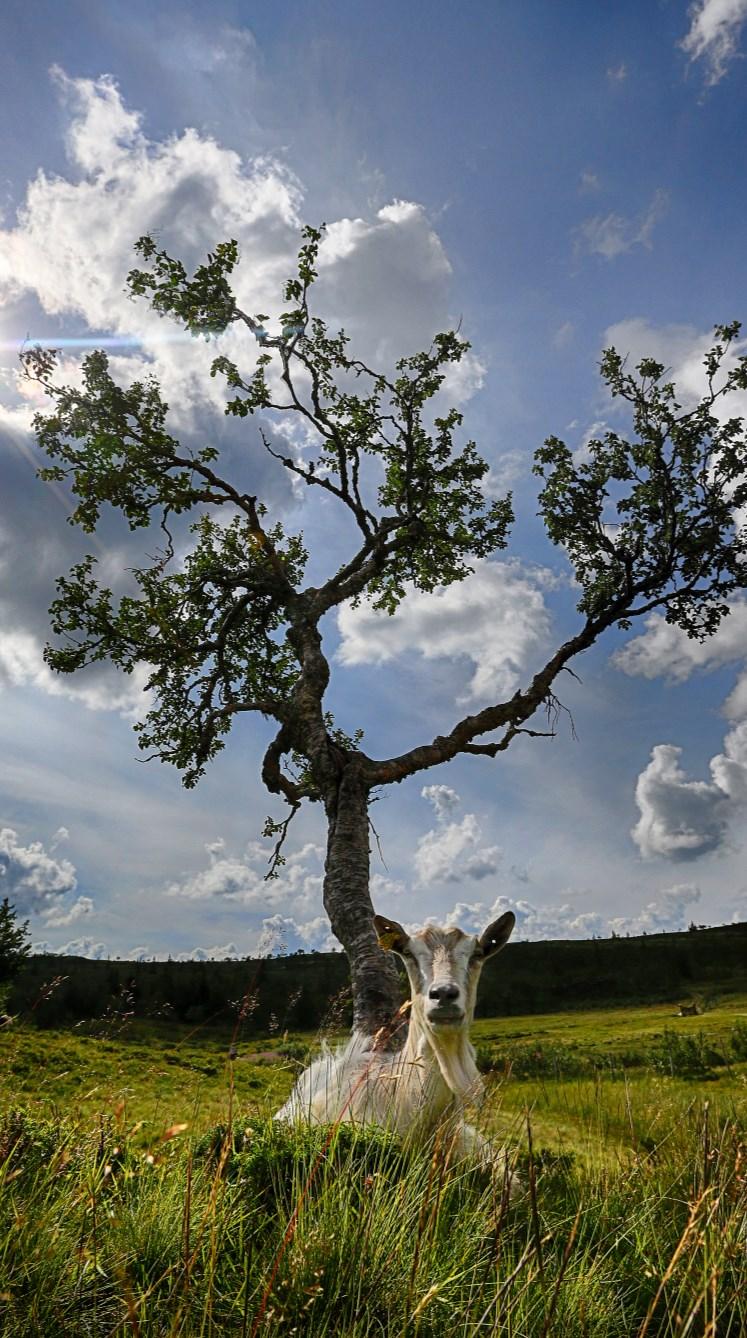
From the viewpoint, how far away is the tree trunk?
12.1 meters

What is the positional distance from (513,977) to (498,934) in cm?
5681

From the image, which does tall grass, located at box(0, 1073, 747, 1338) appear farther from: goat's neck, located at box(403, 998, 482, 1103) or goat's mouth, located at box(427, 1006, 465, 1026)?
goat's neck, located at box(403, 998, 482, 1103)

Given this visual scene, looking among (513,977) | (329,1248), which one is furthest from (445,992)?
(513,977)

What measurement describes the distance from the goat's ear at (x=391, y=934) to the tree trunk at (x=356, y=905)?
354cm

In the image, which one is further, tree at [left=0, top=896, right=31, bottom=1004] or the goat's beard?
tree at [left=0, top=896, right=31, bottom=1004]

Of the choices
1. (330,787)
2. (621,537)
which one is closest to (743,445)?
(621,537)

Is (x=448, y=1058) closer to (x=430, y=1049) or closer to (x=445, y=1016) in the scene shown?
(x=430, y=1049)

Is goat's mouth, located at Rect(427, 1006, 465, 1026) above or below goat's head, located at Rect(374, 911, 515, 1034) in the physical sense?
below

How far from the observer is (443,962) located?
23.2 feet

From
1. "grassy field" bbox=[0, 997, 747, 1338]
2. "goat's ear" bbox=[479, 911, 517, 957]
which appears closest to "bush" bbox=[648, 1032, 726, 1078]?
"goat's ear" bbox=[479, 911, 517, 957]

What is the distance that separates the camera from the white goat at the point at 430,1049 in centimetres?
661

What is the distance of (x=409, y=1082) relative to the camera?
6.70 metres

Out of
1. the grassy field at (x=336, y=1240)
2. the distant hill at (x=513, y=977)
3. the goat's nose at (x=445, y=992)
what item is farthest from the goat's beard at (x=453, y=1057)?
the distant hill at (x=513, y=977)

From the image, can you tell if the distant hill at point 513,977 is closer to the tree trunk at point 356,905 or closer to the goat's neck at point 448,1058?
the tree trunk at point 356,905
